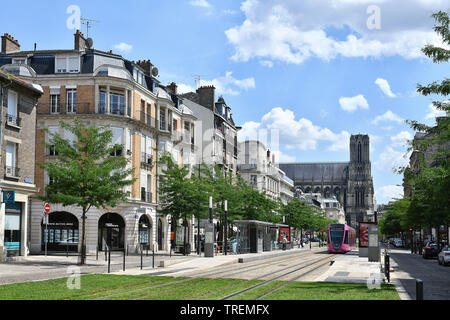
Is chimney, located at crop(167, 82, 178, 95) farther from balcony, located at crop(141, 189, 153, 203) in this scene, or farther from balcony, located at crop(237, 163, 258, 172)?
balcony, located at crop(237, 163, 258, 172)

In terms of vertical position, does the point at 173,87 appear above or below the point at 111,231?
above

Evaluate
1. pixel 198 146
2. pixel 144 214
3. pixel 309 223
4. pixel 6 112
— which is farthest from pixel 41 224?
pixel 309 223

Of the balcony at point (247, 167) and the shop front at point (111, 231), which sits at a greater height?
the balcony at point (247, 167)

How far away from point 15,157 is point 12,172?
91 centimetres

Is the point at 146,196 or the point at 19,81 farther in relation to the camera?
the point at 146,196

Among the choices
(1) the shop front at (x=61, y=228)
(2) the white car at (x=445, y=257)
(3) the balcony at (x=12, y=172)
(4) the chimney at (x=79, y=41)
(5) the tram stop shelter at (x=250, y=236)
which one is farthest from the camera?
(4) the chimney at (x=79, y=41)

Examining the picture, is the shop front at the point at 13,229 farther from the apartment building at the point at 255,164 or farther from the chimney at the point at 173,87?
the apartment building at the point at 255,164

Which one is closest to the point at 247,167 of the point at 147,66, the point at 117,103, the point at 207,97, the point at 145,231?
the point at 207,97

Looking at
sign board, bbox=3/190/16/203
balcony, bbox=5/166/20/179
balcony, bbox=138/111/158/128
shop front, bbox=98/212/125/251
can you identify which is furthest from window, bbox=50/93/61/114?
sign board, bbox=3/190/16/203

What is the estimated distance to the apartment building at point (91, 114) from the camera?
144 feet

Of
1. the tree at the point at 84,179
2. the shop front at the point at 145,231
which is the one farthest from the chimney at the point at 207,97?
the tree at the point at 84,179

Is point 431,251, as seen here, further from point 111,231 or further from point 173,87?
point 173,87

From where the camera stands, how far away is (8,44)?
47.8m

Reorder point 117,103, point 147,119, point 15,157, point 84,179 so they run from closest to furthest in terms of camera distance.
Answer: point 84,179
point 15,157
point 117,103
point 147,119
